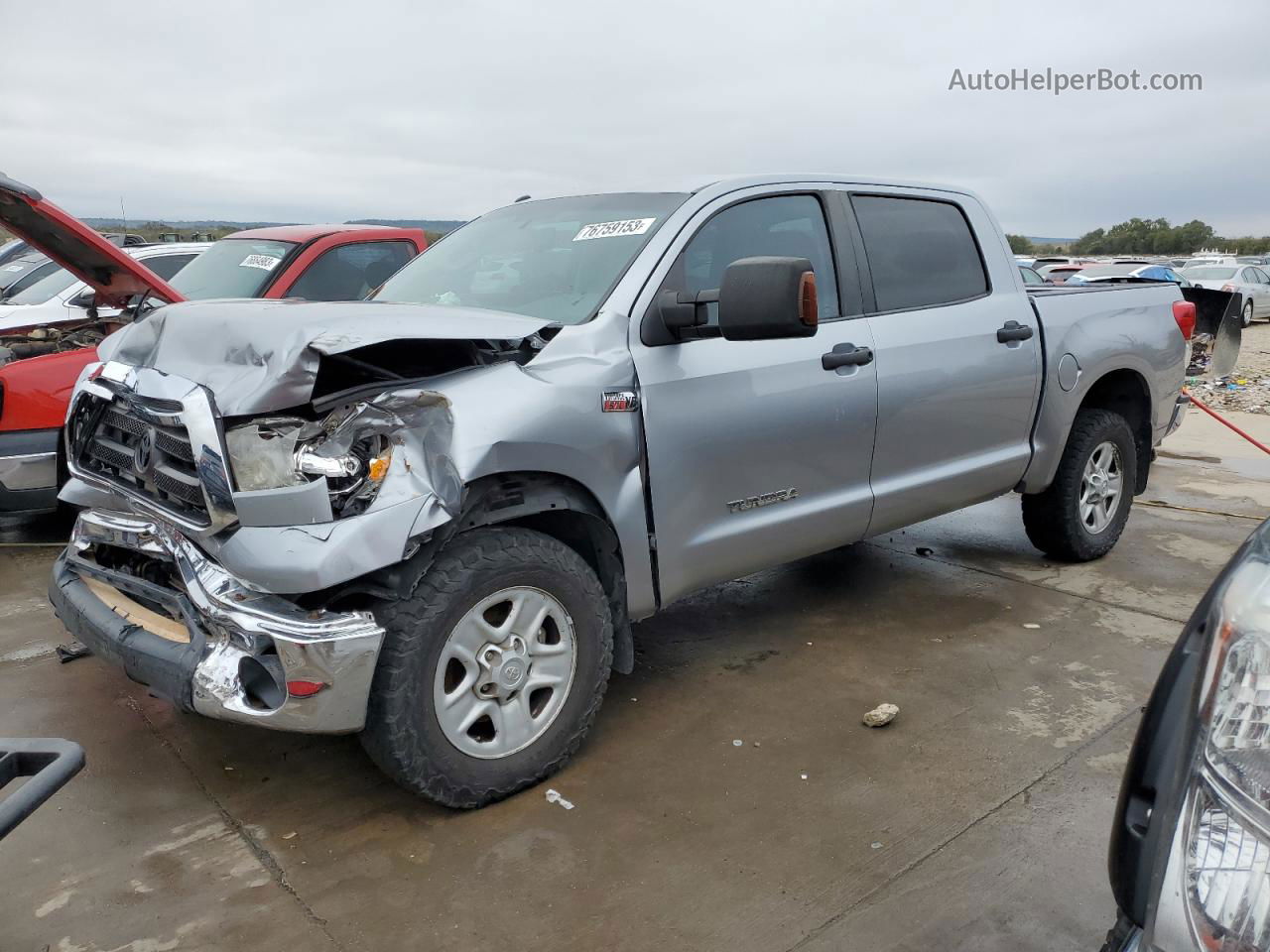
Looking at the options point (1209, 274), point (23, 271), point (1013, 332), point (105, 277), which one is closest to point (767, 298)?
point (1013, 332)

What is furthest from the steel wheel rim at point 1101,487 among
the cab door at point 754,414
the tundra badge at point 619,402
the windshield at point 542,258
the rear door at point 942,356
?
the tundra badge at point 619,402

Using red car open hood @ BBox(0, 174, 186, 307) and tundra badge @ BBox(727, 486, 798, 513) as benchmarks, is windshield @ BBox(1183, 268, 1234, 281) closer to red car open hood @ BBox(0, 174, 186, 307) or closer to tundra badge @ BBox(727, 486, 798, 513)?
tundra badge @ BBox(727, 486, 798, 513)

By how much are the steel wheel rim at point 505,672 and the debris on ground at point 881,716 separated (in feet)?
3.69

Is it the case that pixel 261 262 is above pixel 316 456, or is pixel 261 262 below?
Result: above

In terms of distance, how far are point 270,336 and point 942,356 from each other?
8.84ft

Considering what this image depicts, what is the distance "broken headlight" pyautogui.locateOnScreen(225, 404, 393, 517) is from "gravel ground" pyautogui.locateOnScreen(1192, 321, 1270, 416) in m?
9.49

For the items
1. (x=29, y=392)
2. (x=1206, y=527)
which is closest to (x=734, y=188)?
(x=29, y=392)

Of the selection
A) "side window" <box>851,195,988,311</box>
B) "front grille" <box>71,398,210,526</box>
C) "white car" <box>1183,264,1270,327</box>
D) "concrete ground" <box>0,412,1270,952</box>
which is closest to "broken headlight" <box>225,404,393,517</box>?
"front grille" <box>71,398,210,526</box>

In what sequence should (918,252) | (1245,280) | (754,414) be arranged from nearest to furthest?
1. (754,414)
2. (918,252)
3. (1245,280)

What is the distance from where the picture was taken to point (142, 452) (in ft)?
9.48

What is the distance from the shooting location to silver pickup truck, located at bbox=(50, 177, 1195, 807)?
8.49 feet

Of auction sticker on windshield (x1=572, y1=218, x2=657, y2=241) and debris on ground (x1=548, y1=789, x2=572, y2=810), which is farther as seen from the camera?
auction sticker on windshield (x1=572, y1=218, x2=657, y2=241)

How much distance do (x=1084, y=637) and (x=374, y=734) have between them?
3088mm

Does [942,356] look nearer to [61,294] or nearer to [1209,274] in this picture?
[61,294]
